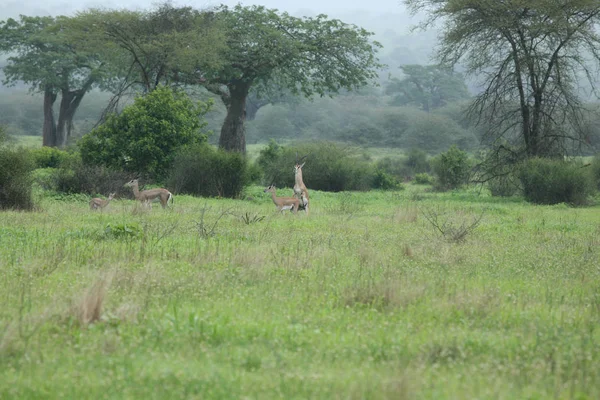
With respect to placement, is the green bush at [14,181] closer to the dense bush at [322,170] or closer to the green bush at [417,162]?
the dense bush at [322,170]

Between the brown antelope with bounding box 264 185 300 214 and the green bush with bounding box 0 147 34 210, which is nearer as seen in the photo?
the green bush with bounding box 0 147 34 210

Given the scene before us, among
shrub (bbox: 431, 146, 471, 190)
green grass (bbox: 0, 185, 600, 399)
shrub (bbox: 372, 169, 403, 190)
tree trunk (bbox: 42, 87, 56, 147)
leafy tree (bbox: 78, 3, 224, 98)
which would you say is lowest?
green grass (bbox: 0, 185, 600, 399)

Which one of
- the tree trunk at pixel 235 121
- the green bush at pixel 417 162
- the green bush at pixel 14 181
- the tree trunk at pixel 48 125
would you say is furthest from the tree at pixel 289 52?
the tree trunk at pixel 48 125

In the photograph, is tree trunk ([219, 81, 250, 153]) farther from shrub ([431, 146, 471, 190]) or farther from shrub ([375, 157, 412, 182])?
shrub ([375, 157, 412, 182])

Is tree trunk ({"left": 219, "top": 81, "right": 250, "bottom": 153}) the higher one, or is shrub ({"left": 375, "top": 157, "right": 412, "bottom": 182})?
tree trunk ({"left": 219, "top": 81, "right": 250, "bottom": 153})

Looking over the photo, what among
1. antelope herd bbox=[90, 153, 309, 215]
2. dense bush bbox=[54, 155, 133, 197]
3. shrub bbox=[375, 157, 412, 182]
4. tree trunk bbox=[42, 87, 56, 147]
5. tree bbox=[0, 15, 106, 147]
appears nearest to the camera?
antelope herd bbox=[90, 153, 309, 215]

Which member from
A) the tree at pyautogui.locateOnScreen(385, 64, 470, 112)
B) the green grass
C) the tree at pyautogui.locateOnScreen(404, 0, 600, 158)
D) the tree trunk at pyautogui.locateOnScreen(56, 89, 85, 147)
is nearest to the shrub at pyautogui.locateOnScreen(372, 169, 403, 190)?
the tree at pyautogui.locateOnScreen(404, 0, 600, 158)

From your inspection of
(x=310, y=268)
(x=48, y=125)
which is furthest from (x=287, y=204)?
(x=48, y=125)

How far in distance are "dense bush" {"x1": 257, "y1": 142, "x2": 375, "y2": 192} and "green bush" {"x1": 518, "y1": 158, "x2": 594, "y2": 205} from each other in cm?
873

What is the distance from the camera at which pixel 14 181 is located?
14.0 meters

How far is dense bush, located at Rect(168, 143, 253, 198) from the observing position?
21359 mm

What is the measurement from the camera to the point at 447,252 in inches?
353

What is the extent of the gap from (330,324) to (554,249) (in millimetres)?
5328

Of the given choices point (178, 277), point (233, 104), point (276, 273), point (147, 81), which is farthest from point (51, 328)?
point (233, 104)
